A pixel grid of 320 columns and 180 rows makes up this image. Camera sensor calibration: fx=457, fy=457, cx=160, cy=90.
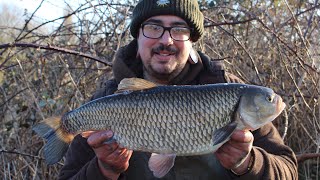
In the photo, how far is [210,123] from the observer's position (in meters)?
1.78

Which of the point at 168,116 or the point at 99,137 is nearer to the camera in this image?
the point at 168,116

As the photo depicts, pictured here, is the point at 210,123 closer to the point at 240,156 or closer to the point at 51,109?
the point at 240,156

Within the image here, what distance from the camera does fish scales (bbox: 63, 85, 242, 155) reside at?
1.78 metres

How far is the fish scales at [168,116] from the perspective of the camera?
5.85 feet

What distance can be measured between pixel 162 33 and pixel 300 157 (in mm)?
1465

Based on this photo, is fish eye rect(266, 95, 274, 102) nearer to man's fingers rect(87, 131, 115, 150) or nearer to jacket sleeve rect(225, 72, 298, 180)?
jacket sleeve rect(225, 72, 298, 180)

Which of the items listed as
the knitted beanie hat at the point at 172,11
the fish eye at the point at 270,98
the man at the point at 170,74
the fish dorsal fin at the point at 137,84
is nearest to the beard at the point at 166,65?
the man at the point at 170,74

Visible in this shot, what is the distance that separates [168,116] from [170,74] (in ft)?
2.05

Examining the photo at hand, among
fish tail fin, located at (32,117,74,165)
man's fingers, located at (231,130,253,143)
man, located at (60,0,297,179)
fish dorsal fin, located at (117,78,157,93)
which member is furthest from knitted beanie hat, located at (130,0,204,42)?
man's fingers, located at (231,130,253,143)

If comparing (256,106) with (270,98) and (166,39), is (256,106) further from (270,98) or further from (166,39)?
(166,39)

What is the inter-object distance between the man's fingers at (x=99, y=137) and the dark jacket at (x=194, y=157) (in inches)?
9.6

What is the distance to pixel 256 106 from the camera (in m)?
1.81

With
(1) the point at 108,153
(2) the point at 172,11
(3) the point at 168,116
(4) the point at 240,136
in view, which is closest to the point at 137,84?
(3) the point at 168,116

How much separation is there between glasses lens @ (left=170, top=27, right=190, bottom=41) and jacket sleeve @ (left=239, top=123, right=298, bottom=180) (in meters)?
0.62
